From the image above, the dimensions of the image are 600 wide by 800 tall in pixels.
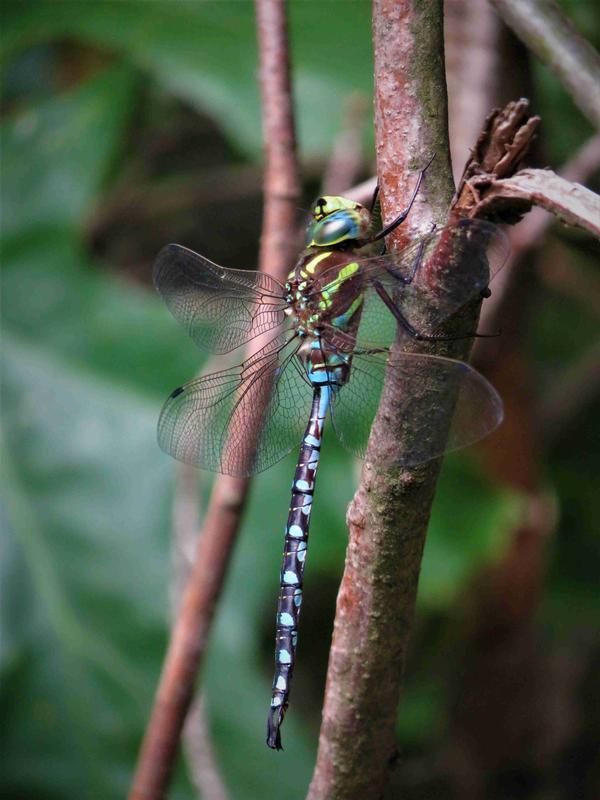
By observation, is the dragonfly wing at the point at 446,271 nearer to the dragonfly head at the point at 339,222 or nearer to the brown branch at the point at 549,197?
the brown branch at the point at 549,197

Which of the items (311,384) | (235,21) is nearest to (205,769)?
(311,384)

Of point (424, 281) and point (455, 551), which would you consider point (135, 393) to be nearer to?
point (455, 551)

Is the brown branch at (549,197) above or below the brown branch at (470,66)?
below

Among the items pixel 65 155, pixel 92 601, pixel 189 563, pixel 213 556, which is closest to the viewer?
pixel 213 556

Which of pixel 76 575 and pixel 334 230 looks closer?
pixel 334 230

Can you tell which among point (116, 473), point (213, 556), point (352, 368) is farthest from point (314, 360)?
point (116, 473)

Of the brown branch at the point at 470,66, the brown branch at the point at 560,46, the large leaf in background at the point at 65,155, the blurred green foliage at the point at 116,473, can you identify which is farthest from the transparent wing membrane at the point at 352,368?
the large leaf in background at the point at 65,155

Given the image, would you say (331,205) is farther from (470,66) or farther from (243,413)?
(470,66)
